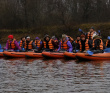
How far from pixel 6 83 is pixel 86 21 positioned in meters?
34.0

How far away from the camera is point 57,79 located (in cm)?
1141

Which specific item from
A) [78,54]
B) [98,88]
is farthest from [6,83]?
[78,54]

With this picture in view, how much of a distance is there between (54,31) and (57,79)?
30742 millimetres

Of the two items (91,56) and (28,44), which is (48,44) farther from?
(91,56)

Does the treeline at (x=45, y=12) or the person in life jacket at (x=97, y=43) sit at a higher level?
the treeline at (x=45, y=12)

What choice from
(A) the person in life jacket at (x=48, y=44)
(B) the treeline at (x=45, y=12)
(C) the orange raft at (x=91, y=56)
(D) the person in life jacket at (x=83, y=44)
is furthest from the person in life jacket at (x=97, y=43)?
(B) the treeline at (x=45, y=12)

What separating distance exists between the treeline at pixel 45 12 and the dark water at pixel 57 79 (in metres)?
30.2

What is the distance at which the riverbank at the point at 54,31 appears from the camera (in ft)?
130

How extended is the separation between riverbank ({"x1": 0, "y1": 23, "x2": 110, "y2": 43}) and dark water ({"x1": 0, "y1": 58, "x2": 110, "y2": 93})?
981 inches

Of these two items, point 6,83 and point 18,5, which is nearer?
point 6,83

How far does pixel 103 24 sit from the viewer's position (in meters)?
40.1

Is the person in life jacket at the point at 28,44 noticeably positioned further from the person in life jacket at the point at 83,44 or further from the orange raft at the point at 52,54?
the person in life jacket at the point at 83,44

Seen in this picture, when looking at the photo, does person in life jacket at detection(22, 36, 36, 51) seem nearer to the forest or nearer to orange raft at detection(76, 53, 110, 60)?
orange raft at detection(76, 53, 110, 60)

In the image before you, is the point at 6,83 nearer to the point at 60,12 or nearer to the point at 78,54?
the point at 78,54
